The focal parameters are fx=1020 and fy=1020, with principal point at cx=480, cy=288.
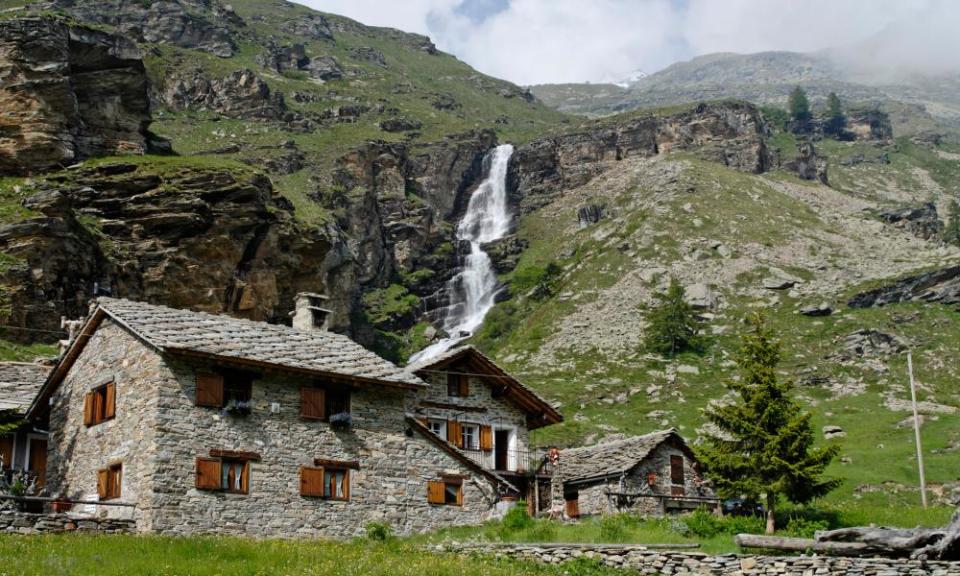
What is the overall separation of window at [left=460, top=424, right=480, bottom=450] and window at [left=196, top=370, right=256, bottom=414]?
13.2 metres

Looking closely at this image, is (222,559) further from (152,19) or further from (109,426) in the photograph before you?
(152,19)

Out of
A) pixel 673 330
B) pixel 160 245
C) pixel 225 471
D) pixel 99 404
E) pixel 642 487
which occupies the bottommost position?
pixel 642 487

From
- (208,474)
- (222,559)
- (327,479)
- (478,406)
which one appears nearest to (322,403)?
(327,479)

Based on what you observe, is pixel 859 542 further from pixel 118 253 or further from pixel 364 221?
pixel 364 221

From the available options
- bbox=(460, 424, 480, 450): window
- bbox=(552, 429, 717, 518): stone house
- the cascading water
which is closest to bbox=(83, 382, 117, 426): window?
bbox=(460, 424, 480, 450): window

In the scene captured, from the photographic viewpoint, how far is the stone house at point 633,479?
154ft

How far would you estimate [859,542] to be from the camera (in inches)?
1033

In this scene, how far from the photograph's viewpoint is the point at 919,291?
108m

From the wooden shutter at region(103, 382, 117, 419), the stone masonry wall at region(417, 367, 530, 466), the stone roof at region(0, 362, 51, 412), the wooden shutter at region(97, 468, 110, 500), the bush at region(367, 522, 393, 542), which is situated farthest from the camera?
the stone masonry wall at region(417, 367, 530, 466)

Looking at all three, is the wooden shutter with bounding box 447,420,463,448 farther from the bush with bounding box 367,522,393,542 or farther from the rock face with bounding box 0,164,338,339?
the rock face with bounding box 0,164,338,339

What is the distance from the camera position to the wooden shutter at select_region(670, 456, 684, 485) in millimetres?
48844

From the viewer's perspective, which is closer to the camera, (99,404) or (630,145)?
(99,404)

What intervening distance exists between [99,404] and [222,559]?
42.4 ft

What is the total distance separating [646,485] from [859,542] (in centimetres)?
2171
